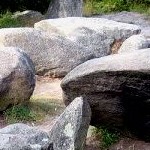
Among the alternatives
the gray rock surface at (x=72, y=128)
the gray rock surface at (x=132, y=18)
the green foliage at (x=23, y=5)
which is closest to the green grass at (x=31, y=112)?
the gray rock surface at (x=72, y=128)

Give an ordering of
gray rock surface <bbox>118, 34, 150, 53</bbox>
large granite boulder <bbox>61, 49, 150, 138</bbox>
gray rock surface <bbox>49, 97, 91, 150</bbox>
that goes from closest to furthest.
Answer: gray rock surface <bbox>49, 97, 91, 150</bbox>, large granite boulder <bbox>61, 49, 150, 138</bbox>, gray rock surface <bbox>118, 34, 150, 53</bbox>

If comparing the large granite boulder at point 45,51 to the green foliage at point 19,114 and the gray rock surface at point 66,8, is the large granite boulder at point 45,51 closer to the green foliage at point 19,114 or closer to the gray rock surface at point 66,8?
the green foliage at point 19,114

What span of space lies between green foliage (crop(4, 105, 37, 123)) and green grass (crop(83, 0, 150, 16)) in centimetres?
1281

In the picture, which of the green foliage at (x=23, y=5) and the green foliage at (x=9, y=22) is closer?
the green foliage at (x=9, y=22)

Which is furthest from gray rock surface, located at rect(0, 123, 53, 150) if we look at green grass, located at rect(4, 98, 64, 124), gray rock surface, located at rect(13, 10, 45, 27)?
gray rock surface, located at rect(13, 10, 45, 27)

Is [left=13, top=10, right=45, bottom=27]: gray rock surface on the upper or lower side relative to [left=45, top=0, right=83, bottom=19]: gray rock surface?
lower

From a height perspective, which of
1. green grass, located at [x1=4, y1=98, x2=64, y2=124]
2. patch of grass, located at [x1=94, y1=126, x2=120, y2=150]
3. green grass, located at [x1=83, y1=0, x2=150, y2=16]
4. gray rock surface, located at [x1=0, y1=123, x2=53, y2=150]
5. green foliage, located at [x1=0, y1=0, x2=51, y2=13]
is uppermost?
gray rock surface, located at [x1=0, y1=123, x2=53, y2=150]

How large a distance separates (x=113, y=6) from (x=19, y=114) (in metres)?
13.7

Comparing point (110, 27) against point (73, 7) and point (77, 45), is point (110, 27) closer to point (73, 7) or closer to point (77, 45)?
point (77, 45)

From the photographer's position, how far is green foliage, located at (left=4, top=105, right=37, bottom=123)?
7.97 meters

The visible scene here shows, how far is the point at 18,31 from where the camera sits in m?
10.6

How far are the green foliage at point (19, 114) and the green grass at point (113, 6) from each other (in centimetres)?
1281

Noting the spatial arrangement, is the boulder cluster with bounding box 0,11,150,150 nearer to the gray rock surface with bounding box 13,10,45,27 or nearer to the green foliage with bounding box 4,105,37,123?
the green foliage with bounding box 4,105,37,123

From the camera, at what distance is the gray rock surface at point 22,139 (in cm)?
479
